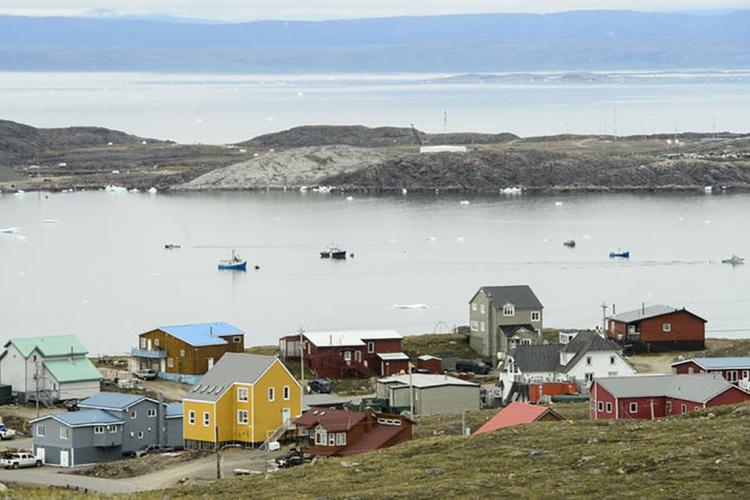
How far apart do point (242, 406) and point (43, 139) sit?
11766cm

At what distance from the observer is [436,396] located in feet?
109

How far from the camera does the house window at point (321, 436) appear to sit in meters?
27.4

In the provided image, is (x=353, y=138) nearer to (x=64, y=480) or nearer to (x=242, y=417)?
(x=242, y=417)

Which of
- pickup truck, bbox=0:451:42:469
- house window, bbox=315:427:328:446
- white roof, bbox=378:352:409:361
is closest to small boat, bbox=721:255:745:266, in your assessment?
white roof, bbox=378:352:409:361

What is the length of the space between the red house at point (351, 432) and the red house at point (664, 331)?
15529 millimetres

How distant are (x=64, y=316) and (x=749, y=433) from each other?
37.3 meters

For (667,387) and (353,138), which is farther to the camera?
(353,138)

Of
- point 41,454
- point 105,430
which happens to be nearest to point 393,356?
point 105,430

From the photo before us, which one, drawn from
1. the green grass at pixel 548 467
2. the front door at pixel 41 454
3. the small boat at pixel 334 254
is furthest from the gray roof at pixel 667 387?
the small boat at pixel 334 254

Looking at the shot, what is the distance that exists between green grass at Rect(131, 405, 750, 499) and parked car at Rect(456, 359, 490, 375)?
541 inches

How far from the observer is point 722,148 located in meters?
132

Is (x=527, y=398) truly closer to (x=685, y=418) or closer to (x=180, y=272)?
(x=685, y=418)

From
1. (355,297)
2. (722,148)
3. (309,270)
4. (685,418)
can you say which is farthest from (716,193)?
(685,418)

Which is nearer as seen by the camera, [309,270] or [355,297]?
[355,297]
